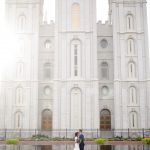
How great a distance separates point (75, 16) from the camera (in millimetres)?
42812

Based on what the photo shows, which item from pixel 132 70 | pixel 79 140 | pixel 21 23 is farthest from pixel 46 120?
pixel 79 140

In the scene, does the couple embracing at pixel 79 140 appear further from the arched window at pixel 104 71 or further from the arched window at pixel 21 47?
the arched window at pixel 21 47

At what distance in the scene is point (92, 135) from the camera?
3894 cm

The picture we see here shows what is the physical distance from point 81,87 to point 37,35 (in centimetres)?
815

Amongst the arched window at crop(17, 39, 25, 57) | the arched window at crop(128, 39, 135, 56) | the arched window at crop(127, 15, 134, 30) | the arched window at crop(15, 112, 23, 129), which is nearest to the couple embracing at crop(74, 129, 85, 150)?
the arched window at crop(15, 112, 23, 129)

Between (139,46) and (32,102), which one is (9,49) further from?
(139,46)

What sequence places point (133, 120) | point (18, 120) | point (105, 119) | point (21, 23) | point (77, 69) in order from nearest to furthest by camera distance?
point (133, 120) < point (18, 120) < point (77, 69) < point (105, 119) < point (21, 23)

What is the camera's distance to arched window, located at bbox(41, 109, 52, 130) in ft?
136

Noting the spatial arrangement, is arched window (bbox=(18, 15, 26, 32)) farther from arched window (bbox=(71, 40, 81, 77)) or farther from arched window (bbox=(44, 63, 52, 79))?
arched window (bbox=(71, 40, 81, 77))

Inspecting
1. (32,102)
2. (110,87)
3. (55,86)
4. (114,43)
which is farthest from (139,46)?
(32,102)

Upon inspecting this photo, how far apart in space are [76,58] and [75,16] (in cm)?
520

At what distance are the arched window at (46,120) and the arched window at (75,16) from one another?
10.4 metres

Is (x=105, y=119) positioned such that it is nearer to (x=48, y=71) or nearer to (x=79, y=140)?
(x=48, y=71)

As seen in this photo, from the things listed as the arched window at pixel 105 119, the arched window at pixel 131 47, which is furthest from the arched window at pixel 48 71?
the arched window at pixel 131 47
